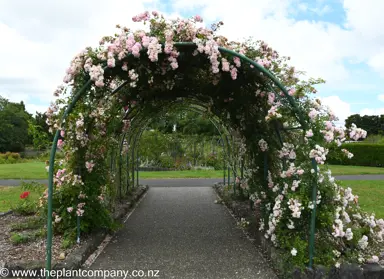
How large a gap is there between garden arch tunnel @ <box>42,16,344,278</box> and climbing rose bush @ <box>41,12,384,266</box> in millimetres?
13

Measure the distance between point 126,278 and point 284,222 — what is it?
Answer: 1.83 metres

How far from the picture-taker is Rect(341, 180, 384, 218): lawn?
7.29 meters

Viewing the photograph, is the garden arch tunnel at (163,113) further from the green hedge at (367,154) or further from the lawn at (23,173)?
the green hedge at (367,154)

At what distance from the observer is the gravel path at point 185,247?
4.09 m

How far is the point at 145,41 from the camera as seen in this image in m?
3.84

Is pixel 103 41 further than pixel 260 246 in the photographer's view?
No

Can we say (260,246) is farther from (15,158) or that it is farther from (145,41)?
(15,158)

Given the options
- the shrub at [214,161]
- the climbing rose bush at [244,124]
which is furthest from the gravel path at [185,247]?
the shrub at [214,161]

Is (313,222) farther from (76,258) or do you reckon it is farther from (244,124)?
(76,258)

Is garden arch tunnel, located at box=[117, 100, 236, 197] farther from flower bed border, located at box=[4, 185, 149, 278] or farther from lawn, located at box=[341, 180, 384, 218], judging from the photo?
lawn, located at box=[341, 180, 384, 218]

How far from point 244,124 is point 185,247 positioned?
6.53 feet

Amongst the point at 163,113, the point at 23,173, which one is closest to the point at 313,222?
the point at 163,113

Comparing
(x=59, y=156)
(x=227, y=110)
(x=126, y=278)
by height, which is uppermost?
(x=227, y=110)

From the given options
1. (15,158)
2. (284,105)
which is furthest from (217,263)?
(15,158)
